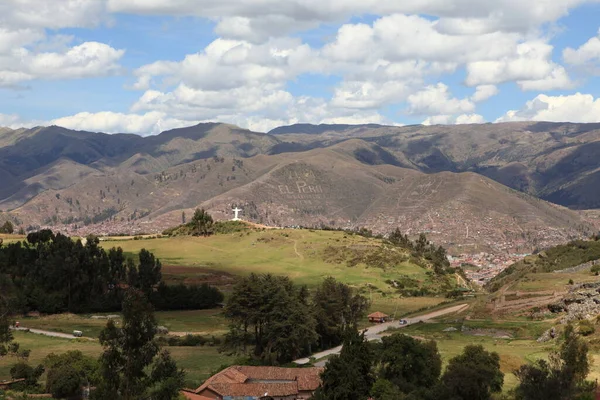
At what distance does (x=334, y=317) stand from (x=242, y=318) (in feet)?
42.7

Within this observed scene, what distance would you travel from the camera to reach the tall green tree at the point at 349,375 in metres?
46.4

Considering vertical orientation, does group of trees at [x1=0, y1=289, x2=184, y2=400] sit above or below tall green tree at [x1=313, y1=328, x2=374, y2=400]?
above

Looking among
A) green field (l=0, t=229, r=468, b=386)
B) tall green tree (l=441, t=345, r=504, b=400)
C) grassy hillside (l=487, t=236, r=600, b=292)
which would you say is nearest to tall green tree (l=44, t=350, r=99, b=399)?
green field (l=0, t=229, r=468, b=386)

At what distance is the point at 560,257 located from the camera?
16538cm

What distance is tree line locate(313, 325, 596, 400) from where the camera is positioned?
133 ft

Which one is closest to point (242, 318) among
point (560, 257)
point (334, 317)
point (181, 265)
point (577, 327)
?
point (334, 317)

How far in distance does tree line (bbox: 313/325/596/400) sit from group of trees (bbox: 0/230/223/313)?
194ft

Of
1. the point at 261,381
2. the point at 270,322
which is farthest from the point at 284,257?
the point at 261,381

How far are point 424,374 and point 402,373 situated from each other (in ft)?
5.30

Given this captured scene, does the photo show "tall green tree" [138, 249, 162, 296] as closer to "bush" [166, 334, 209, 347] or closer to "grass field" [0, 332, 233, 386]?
"grass field" [0, 332, 233, 386]

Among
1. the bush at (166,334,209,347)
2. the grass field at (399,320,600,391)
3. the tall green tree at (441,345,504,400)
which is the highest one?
the tall green tree at (441,345,504,400)

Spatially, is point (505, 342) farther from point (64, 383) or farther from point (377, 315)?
point (64, 383)

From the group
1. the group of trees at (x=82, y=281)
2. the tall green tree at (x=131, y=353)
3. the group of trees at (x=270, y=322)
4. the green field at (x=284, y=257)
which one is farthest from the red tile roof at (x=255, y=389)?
the green field at (x=284, y=257)

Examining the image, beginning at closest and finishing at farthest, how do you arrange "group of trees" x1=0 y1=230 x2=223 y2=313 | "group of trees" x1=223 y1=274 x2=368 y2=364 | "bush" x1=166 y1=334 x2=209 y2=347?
"group of trees" x1=223 y1=274 x2=368 y2=364, "bush" x1=166 y1=334 x2=209 y2=347, "group of trees" x1=0 y1=230 x2=223 y2=313
